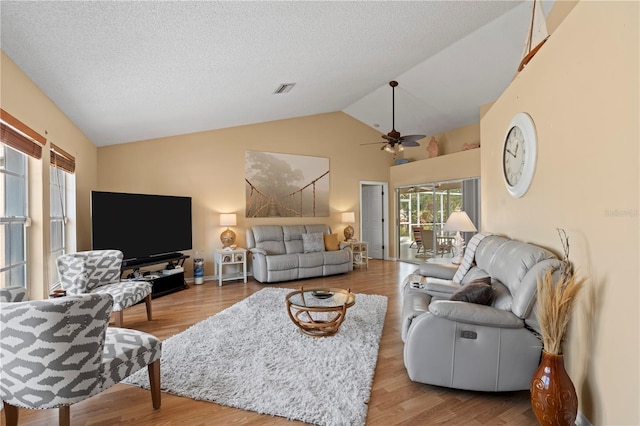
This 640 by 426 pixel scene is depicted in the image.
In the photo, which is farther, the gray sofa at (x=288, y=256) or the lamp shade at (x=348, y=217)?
the lamp shade at (x=348, y=217)

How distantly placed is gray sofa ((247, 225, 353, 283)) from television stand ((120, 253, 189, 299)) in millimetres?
1215

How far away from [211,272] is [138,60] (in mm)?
3839

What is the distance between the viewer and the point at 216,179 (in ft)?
18.5

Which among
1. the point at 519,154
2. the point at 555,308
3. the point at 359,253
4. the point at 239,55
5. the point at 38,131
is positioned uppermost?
the point at 239,55

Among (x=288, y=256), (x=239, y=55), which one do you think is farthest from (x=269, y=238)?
(x=239, y=55)

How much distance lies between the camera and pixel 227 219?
213 inches

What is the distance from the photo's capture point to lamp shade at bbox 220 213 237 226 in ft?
17.7

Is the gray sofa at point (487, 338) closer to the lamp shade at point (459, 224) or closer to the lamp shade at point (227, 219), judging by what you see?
the lamp shade at point (459, 224)

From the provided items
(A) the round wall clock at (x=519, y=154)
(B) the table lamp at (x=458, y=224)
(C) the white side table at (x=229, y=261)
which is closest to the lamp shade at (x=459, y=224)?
(B) the table lamp at (x=458, y=224)

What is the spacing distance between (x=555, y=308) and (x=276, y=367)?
1.84 meters

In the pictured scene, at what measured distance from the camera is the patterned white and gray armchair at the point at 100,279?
301cm

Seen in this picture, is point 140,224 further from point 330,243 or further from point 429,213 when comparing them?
point 429,213

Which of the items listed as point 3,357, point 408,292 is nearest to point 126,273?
point 3,357

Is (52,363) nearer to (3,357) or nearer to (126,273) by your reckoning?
(3,357)
